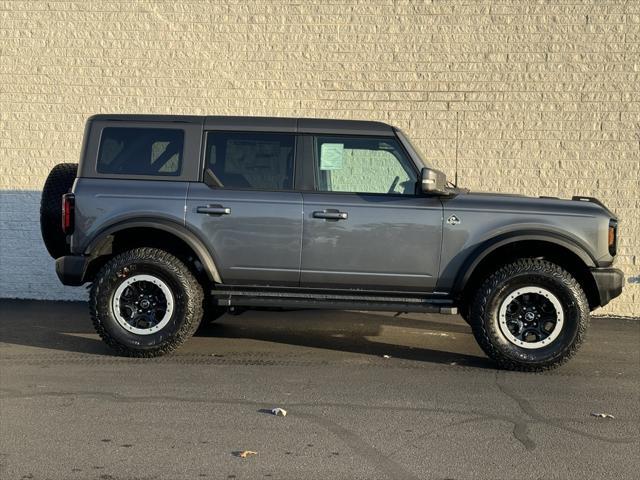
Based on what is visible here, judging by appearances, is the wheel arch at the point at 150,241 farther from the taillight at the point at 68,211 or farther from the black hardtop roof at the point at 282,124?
the black hardtop roof at the point at 282,124

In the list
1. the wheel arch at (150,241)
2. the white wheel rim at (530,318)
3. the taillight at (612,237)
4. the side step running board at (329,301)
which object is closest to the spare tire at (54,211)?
the wheel arch at (150,241)

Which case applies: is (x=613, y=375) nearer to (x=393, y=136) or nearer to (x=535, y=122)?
(x=393, y=136)

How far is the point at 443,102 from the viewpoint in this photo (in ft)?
32.7

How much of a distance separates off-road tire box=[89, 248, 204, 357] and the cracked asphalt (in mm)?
A: 174

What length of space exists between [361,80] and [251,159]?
3383 mm

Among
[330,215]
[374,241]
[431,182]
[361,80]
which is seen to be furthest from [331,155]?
[361,80]

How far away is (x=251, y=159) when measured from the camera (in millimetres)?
7160

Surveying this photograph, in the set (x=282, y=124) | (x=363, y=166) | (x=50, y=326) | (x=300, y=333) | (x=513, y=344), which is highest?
(x=282, y=124)

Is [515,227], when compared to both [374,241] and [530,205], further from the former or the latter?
[374,241]

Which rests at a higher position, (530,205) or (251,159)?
(251,159)

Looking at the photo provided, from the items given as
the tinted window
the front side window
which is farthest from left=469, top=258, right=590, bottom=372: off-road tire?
the tinted window

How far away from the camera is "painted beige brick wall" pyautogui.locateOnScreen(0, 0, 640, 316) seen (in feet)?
32.1

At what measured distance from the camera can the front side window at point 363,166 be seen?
6.99 metres

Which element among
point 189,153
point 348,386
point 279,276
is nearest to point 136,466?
point 348,386
